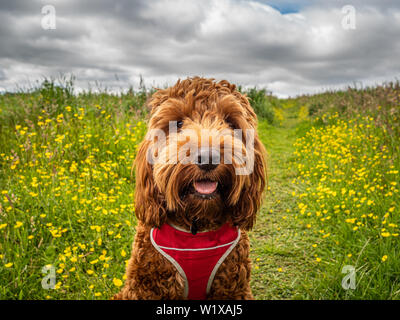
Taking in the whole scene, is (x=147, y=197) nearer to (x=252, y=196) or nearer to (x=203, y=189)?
(x=203, y=189)

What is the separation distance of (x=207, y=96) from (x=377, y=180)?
→ 9.91 feet

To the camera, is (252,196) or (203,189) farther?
(252,196)

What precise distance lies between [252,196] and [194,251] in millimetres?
594

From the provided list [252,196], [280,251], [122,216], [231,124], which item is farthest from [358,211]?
[122,216]

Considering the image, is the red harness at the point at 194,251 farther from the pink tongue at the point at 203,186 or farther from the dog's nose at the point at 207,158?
the dog's nose at the point at 207,158

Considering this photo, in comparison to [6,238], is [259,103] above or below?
above

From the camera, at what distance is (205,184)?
2.07 meters

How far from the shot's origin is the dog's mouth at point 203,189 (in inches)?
81.3

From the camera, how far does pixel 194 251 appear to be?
7.34 ft

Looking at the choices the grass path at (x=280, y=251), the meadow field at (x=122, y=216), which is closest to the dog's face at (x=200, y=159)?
the meadow field at (x=122, y=216)

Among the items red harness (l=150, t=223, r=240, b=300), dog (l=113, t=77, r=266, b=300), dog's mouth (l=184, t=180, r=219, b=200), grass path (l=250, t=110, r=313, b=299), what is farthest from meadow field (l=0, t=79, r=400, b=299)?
dog's mouth (l=184, t=180, r=219, b=200)

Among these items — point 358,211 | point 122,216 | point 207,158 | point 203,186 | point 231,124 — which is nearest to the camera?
point 207,158
